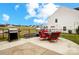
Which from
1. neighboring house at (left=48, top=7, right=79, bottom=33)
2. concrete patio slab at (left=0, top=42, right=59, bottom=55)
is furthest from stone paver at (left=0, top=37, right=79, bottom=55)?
neighboring house at (left=48, top=7, right=79, bottom=33)

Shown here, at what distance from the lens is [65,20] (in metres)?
3.43

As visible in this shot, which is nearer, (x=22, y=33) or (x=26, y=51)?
(x=26, y=51)

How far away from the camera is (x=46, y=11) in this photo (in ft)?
11.5

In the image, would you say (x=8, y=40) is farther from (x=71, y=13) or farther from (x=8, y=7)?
(x=71, y=13)

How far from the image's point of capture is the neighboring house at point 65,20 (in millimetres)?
3418

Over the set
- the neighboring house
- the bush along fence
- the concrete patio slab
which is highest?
the neighboring house

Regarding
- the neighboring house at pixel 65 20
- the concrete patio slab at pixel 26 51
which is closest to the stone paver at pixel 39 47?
the concrete patio slab at pixel 26 51

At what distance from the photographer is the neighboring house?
3.42 m

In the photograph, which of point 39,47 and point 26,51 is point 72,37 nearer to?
point 39,47

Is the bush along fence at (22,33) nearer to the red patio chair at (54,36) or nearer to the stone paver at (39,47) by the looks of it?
the stone paver at (39,47)

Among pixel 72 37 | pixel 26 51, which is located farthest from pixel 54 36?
pixel 26 51

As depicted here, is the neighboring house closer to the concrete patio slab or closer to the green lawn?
the green lawn

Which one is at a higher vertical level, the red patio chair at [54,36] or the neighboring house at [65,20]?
the neighboring house at [65,20]
